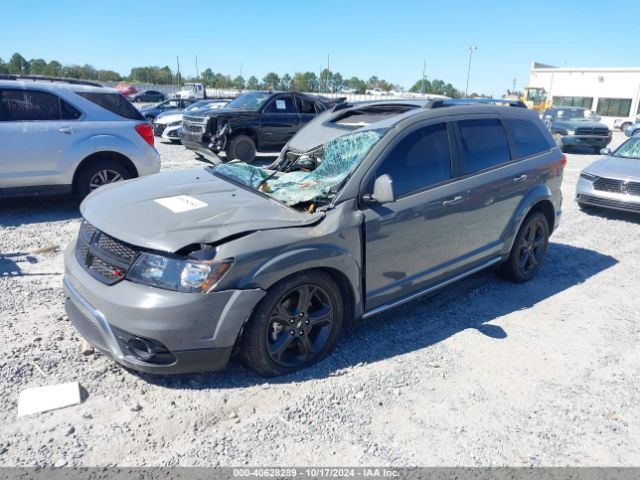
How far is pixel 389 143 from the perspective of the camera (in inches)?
147

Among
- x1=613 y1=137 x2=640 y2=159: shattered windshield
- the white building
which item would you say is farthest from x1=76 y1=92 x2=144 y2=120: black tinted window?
the white building

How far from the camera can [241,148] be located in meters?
12.1

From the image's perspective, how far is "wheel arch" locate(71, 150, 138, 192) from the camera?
275 inches

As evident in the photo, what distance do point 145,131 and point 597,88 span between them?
166ft

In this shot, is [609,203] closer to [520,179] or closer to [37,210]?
[520,179]

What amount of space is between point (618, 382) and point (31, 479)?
12.0 feet

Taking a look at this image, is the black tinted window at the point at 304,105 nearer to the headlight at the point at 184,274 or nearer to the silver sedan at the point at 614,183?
the silver sedan at the point at 614,183

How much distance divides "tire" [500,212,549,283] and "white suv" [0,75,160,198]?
17.3 feet

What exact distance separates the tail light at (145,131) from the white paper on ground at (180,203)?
4321mm

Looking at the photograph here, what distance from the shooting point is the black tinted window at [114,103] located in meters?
7.09

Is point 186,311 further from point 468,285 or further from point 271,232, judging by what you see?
point 468,285

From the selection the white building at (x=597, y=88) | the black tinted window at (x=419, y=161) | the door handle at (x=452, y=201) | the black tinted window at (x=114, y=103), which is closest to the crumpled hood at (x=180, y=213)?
the black tinted window at (x=419, y=161)

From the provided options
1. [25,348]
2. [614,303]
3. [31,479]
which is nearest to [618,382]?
[614,303]

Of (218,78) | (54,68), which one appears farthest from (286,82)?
(54,68)
